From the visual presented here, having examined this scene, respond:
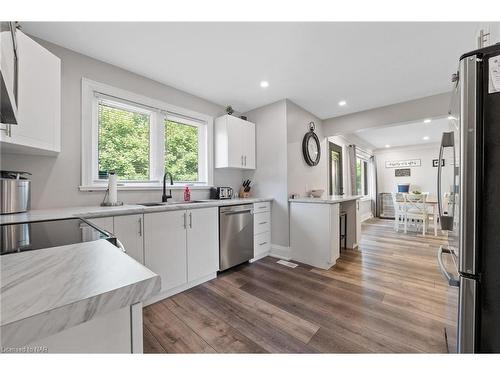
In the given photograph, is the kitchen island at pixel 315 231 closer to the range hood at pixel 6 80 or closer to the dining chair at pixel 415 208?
the range hood at pixel 6 80

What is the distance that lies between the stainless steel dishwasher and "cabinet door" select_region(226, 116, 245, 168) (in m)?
0.74

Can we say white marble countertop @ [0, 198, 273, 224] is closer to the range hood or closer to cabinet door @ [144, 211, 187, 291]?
cabinet door @ [144, 211, 187, 291]

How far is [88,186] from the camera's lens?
2.00 m

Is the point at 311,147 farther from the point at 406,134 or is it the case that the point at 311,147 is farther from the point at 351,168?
the point at 406,134

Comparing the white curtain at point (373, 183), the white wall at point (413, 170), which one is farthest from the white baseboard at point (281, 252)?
the white wall at point (413, 170)

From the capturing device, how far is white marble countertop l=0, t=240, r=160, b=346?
0.32 m

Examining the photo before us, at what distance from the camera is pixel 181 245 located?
213 cm

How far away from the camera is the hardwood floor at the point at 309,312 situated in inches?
55.3

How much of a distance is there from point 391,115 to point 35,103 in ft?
14.4

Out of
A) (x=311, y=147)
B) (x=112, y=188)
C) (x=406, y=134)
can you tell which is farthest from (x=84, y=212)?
(x=406, y=134)


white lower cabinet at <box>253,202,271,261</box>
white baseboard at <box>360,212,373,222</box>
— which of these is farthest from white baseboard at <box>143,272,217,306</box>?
white baseboard at <box>360,212,373,222</box>

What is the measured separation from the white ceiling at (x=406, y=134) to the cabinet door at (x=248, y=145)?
2752mm
